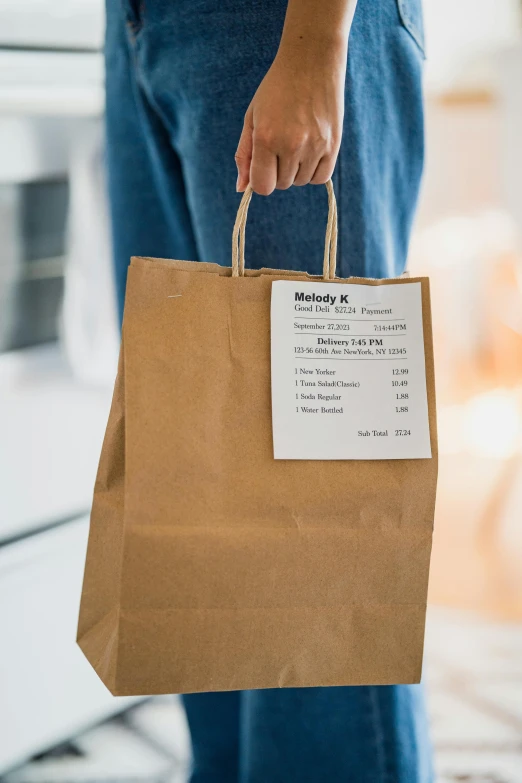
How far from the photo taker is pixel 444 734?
0.99 meters

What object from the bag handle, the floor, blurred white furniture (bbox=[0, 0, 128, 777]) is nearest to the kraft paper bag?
the bag handle

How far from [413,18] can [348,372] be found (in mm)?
268

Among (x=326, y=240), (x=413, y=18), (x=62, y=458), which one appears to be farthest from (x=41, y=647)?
(x=413, y=18)

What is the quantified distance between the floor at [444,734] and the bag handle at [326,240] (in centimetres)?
66

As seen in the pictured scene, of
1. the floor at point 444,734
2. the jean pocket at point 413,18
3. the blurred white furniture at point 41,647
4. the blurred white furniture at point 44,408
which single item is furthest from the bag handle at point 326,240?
the floor at point 444,734

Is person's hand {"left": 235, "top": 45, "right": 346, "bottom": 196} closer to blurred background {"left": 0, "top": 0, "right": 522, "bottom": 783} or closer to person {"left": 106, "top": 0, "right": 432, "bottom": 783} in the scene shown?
person {"left": 106, "top": 0, "right": 432, "bottom": 783}

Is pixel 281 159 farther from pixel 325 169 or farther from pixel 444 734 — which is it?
pixel 444 734

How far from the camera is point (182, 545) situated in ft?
1.57

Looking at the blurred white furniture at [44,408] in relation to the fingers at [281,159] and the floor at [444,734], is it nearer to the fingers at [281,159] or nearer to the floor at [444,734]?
the floor at [444,734]

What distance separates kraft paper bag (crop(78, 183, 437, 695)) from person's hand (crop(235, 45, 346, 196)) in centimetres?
3

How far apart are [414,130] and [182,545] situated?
0.35m

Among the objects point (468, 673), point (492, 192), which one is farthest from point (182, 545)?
point (492, 192)

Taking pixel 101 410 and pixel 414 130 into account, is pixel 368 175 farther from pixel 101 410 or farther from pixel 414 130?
pixel 101 410

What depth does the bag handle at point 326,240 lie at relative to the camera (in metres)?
0.48
